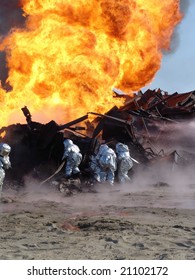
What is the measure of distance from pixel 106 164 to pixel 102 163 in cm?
16

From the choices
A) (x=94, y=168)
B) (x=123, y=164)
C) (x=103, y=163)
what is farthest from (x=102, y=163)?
(x=123, y=164)

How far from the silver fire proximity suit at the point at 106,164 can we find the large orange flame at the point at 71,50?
5184 mm

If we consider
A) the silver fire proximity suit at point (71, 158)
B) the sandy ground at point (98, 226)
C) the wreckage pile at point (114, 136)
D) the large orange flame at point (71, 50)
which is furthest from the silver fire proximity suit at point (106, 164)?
the large orange flame at point (71, 50)

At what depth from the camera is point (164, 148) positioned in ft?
66.3

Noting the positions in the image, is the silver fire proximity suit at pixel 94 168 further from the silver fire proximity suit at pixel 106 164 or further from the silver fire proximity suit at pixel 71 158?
the silver fire proximity suit at pixel 71 158

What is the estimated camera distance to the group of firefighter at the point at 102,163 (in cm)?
1546

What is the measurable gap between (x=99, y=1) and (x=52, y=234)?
49.7ft

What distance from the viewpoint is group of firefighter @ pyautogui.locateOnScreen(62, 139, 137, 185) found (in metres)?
15.5

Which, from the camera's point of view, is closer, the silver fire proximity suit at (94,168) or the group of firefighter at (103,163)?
the group of firefighter at (103,163)

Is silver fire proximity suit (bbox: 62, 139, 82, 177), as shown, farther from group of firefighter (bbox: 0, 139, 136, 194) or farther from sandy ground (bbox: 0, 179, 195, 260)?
sandy ground (bbox: 0, 179, 195, 260)

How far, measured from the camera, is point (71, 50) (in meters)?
20.4

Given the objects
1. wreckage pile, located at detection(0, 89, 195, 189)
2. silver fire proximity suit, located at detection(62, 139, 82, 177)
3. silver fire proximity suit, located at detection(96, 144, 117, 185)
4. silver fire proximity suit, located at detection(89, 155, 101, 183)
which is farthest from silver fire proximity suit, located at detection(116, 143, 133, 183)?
silver fire proximity suit, located at detection(62, 139, 82, 177)

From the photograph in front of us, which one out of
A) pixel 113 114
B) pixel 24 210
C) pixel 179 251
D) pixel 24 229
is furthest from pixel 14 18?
pixel 179 251

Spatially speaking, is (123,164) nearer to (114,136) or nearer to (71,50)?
(114,136)
